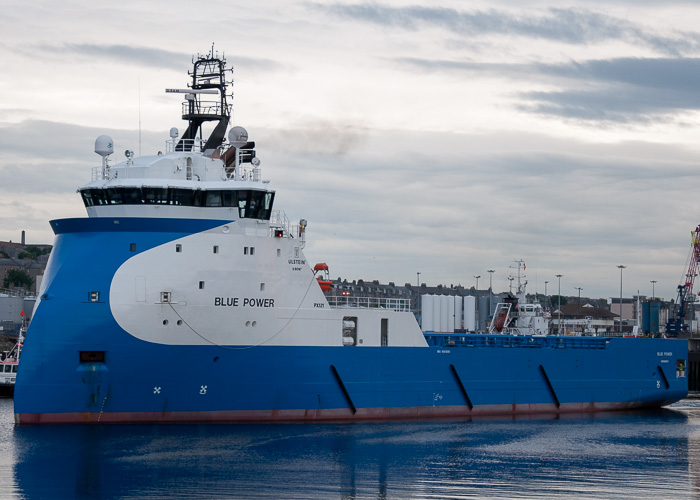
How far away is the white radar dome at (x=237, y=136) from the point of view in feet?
132

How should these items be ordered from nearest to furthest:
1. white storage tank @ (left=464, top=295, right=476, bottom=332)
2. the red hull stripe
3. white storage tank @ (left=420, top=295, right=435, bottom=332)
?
1. the red hull stripe
2. white storage tank @ (left=420, top=295, right=435, bottom=332)
3. white storage tank @ (left=464, top=295, right=476, bottom=332)

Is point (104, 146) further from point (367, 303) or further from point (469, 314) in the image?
point (469, 314)

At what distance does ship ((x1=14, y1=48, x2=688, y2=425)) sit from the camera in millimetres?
36531

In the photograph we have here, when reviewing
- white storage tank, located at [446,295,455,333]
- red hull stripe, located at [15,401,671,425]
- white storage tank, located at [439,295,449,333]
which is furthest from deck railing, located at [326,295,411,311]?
white storage tank, located at [446,295,455,333]

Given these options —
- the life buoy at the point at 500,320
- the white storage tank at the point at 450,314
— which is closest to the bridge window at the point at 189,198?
the white storage tank at the point at 450,314

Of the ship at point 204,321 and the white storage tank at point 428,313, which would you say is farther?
the white storage tank at point 428,313

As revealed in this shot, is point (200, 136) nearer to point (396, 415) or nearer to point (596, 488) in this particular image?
point (396, 415)

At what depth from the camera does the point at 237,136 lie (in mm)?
40062

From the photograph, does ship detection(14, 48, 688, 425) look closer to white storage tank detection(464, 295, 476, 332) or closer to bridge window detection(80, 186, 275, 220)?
bridge window detection(80, 186, 275, 220)

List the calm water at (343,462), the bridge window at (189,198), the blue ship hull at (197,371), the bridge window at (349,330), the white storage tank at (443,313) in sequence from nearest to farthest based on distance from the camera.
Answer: the calm water at (343,462)
the blue ship hull at (197,371)
the bridge window at (189,198)
the bridge window at (349,330)
the white storage tank at (443,313)

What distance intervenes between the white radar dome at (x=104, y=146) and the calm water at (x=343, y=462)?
10.5m

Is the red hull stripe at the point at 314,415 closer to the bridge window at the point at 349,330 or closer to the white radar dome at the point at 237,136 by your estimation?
the bridge window at the point at 349,330

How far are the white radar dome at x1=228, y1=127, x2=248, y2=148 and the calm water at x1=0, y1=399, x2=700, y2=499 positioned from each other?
10872mm

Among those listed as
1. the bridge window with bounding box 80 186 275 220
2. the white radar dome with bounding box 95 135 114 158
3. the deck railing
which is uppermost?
the white radar dome with bounding box 95 135 114 158
